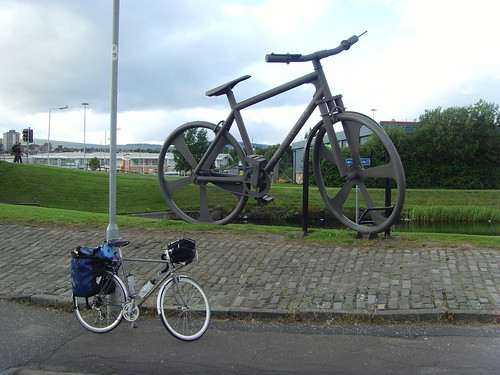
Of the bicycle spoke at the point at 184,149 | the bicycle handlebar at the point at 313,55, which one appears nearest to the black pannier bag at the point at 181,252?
the bicycle handlebar at the point at 313,55

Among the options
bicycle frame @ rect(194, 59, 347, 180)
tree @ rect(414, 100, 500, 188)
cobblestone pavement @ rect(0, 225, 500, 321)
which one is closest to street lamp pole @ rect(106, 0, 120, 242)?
cobblestone pavement @ rect(0, 225, 500, 321)

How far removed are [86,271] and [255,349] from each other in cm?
202

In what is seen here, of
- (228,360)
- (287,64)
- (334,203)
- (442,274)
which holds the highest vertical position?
(287,64)

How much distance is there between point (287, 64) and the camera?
27.5 ft

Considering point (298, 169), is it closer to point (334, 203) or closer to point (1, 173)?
point (1, 173)

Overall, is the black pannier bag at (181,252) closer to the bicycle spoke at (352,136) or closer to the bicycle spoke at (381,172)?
the bicycle spoke at (381,172)

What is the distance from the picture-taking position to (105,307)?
568cm

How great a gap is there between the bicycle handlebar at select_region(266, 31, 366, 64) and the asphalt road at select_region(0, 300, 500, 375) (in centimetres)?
442

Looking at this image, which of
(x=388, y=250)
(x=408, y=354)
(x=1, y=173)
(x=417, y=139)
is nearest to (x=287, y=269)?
(x=388, y=250)

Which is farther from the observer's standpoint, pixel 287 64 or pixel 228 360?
pixel 287 64

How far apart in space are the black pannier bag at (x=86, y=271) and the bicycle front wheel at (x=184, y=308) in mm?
782

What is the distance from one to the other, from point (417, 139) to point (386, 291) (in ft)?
149

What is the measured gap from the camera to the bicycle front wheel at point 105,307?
556 centimetres

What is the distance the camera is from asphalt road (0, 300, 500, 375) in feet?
15.2
